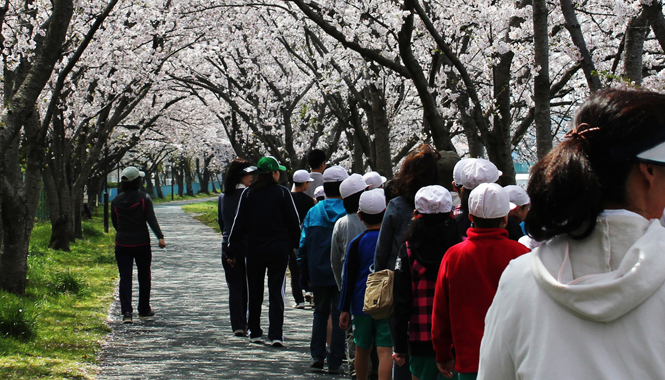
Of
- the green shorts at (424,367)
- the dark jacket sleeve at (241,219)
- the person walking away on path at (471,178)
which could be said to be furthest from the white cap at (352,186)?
Answer: the green shorts at (424,367)

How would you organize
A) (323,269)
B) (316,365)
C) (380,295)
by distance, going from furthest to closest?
(323,269) < (316,365) < (380,295)

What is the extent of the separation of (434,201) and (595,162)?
2.47m

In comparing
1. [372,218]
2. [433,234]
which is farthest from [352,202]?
[433,234]

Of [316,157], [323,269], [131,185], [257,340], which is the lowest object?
[257,340]

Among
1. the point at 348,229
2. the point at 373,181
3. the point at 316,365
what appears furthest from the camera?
the point at 373,181

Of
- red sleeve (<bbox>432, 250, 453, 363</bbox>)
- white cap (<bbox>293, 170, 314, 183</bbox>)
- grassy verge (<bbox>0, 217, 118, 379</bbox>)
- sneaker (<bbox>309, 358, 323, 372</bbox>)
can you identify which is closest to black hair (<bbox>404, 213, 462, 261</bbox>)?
red sleeve (<bbox>432, 250, 453, 363</bbox>)

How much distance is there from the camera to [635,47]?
6.51 metres

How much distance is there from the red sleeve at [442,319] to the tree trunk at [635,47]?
153 inches

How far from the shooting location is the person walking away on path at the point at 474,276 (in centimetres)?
339

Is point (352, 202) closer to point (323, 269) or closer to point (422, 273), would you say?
point (323, 269)

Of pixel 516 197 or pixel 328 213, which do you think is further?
pixel 328 213

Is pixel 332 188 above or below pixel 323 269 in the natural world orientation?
above

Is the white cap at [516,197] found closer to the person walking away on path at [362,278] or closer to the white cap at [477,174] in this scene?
the white cap at [477,174]

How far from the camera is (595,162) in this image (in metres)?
1.49
